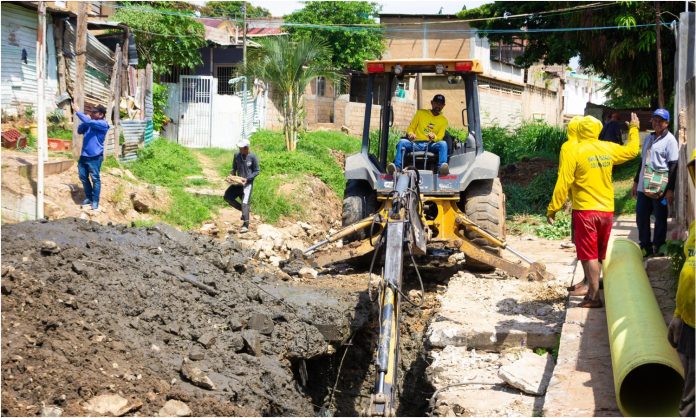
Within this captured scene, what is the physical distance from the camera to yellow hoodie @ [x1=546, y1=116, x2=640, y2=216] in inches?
292

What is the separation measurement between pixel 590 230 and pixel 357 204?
3.41m

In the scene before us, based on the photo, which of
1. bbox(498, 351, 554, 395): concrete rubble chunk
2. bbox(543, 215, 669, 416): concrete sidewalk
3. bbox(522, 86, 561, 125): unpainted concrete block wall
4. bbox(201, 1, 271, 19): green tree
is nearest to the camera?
bbox(543, 215, 669, 416): concrete sidewalk

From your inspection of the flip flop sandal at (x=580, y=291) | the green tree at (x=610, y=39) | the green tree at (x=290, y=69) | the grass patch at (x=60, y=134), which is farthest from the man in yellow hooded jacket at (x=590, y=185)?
the green tree at (x=290, y=69)

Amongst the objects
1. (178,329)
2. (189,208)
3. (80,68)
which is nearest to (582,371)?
(178,329)

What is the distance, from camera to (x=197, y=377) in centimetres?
602

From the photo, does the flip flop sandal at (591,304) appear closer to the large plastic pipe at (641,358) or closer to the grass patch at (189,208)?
the large plastic pipe at (641,358)

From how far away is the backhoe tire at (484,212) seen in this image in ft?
32.7

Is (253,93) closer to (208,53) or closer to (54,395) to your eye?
(208,53)

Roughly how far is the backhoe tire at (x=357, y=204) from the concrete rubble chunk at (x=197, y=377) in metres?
4.17

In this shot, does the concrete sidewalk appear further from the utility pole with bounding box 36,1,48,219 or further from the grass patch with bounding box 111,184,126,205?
the grass patch with bounding box 111,184,126,205

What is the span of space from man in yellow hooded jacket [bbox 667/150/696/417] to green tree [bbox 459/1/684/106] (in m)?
13.2

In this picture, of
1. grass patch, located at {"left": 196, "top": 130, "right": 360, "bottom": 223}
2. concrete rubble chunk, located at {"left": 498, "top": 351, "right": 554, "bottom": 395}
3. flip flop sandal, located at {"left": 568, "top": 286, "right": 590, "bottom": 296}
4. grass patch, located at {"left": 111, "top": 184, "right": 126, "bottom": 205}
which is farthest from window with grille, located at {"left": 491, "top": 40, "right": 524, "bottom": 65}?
concrete rubble chunk, located at {"left": 498, "top": 351, "right": 554, "bottom": 395}

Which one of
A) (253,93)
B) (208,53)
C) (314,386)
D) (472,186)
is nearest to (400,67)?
(472,186)

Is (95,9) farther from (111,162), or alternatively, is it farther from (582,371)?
(582,371)
